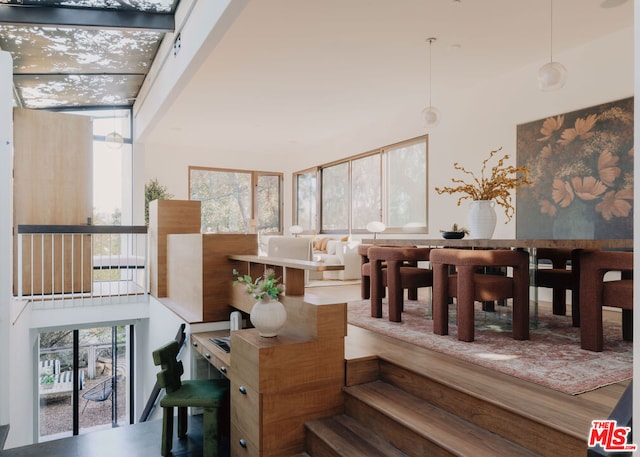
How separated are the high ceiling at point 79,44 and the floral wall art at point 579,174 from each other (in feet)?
15.3

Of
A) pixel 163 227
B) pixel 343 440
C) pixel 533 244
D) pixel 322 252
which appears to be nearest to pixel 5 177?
pixel 163 227

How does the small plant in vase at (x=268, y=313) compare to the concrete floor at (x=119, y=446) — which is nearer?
the small plant in vase at (x=268, y=313)

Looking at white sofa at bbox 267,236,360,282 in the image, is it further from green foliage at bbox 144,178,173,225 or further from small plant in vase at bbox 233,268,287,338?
green foliage at bbox 144,178,173,225

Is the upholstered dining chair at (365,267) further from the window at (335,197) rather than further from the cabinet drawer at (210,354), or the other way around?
the window at (335,197)

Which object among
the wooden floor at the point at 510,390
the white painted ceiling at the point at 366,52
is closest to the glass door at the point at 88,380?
the white painted ceiling at the point at 366,52

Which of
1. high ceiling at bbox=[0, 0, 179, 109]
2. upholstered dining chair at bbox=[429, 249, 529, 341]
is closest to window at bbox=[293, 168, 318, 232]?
high ceiling at bbox=[0, 0, 179, 109]

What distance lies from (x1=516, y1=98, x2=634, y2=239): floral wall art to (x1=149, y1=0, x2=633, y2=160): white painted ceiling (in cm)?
84

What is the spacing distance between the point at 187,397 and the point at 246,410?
0.77m

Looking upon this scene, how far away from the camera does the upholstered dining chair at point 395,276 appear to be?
376 cm

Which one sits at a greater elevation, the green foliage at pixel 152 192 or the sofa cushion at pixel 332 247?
the green foliage at pixel 152 192

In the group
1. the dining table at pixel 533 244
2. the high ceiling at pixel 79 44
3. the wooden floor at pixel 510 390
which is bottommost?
the wooden floor at pixel 510 390

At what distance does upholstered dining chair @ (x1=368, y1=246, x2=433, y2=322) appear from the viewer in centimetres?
376

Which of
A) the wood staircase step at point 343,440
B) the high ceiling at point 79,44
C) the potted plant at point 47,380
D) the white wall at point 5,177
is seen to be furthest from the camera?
the potted plant at point 47,380

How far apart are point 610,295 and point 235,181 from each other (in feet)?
30.2
